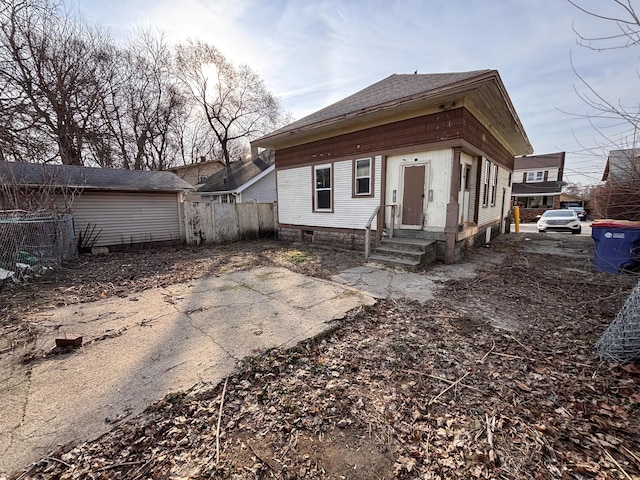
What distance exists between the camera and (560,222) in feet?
47.4

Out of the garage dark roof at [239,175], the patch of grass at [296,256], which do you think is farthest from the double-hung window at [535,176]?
the patch of grass at [296,256]

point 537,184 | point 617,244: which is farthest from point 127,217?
point 537,184

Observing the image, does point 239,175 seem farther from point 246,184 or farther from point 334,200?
point 334,200

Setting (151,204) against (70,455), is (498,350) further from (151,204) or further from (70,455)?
(151,204)

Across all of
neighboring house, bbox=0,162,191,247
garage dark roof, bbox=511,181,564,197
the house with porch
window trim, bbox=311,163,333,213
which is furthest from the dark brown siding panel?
the house with porch

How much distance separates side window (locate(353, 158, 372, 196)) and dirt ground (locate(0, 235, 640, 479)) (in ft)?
16.3

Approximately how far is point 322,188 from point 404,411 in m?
7.73

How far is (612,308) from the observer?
3740mm

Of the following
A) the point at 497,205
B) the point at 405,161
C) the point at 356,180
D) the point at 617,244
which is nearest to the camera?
the point at 617,244

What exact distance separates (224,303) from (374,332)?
7.73 feet

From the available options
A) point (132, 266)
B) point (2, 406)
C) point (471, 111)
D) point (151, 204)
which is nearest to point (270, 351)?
point (2, 406)

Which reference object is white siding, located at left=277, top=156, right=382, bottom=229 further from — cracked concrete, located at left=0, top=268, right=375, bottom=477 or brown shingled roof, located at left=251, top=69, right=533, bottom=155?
cracked concrete, located at left=0, top=268, right=375, bottom=477

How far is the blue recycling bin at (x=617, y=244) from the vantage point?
5.52 meters

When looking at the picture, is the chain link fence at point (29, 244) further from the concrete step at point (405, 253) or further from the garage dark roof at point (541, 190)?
the garage dark roof at point (541, 190)
